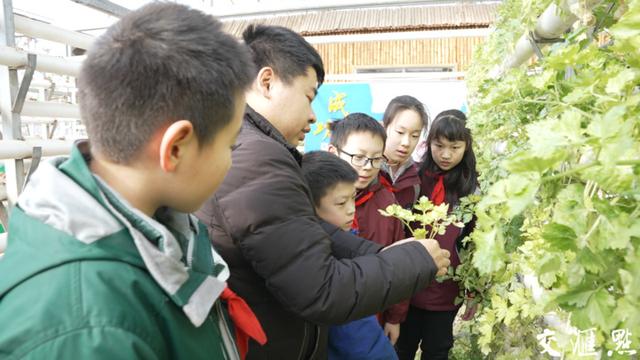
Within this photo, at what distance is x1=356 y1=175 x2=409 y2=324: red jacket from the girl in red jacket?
256 mm

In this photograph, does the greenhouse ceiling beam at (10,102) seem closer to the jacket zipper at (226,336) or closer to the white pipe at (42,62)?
the white pipe at (42,62)

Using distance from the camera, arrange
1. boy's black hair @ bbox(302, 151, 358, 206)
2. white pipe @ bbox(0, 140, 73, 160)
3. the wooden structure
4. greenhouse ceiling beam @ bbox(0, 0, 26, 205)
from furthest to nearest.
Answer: the wooden structure
greenhouse ceiling beam @ bbox(0, 0, 26, 205)
white pipe @ bbox(0, 140, 73, 160)
boy's black hair @ bbox(302, 151, 358, 206)

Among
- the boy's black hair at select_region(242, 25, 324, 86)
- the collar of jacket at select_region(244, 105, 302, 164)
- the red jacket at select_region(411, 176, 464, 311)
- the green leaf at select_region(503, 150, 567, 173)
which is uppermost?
the boy's black hair at select_region(242, 25, 324, 86)

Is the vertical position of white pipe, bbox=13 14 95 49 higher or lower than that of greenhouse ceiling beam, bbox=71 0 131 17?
lower

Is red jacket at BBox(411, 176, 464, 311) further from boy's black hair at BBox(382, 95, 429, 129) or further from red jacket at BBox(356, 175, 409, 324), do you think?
boy's black hair at BBox(382, 95, 429, 129)

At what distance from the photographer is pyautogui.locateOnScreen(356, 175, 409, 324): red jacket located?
224 cm

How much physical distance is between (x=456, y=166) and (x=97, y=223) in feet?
6.95

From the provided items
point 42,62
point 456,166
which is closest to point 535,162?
point 456,166

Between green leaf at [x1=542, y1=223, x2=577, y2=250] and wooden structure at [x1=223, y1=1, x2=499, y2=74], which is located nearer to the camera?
green leaf at [x1=542, y1=223, x2=577, y2=250]

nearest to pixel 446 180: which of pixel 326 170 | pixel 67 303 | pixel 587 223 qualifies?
pixel 326 170

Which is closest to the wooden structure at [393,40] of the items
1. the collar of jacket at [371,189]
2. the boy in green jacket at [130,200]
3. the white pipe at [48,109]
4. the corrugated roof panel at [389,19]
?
the corrugated roof panel at [389,19]

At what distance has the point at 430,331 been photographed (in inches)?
101

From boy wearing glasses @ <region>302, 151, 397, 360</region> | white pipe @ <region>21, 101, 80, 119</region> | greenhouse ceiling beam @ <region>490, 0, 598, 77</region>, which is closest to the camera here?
greenhouse ceiling beam @ <region>490, 0, 598, 77</region>

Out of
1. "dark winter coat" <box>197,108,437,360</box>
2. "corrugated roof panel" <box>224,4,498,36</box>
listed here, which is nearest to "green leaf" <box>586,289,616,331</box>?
"dark winter coat" <box>197,108,437,360</box>
